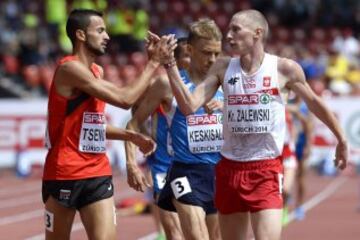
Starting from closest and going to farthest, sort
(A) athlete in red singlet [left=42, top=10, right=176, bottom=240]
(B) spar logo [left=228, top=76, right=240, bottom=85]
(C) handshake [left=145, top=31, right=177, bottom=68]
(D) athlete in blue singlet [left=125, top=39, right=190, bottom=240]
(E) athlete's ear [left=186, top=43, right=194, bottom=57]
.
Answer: (C) handshake [left=145, top=31, right=177, bottom=68] → (A) athlete in red singlet [left=42, top=10, right=176, bottom=240] → (B) spar logo [left=228, top=76, right=240, bottom=85] → (D) athlete in blue singlet [left=125, top=39, right=190, bottom=240] → (E) athlete's ear [left=186, top=43, right=194, bottom=57]

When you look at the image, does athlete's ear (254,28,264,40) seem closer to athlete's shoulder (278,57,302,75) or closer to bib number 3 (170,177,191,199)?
athlete's shoulder (278,57,302,75)

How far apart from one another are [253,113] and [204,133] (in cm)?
132

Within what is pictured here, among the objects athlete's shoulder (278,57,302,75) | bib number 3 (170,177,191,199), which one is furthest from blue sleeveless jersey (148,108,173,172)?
athlete's shoulder (278,57,302,75)

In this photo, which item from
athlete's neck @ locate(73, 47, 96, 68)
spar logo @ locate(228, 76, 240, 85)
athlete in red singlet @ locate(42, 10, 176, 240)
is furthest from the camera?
athlete's neck @ locate(73, 47, 96, 68)

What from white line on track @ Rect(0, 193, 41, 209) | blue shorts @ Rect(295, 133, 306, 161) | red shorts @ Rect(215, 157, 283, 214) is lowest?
white line on track @ Rect(0, 193, 41, 209)

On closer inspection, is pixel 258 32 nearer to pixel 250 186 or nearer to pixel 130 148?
pixel 250 186

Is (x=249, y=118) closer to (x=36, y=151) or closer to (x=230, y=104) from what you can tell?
(x=230, y=104)

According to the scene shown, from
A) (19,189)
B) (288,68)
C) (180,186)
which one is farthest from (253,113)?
(19,189)

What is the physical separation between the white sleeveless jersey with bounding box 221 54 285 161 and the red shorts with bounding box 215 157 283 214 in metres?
0.07

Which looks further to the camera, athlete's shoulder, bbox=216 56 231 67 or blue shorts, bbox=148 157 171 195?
blue shorts, bbox=148 157 171 195

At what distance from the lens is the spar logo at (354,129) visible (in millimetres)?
27156

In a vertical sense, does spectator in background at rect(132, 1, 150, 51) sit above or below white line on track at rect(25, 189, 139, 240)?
above

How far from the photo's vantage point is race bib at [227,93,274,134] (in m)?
8.79

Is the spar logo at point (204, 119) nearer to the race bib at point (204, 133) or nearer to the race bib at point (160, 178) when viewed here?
the race bib at point (204, 133)
